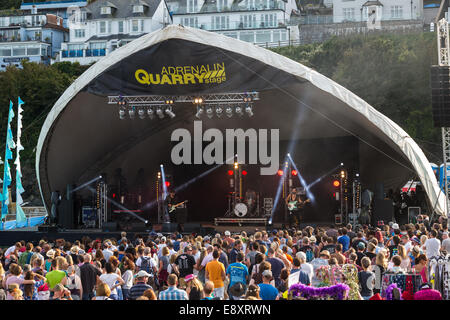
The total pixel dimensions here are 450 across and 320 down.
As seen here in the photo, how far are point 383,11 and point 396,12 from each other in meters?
1.15

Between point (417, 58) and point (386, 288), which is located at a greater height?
point (417, 58)

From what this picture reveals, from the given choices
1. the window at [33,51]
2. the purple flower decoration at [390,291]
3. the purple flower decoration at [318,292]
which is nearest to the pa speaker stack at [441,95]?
the purple flower decoration at [390,291]

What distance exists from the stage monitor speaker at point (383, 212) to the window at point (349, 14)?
1709 inches

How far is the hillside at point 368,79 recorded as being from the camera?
41.3 meters

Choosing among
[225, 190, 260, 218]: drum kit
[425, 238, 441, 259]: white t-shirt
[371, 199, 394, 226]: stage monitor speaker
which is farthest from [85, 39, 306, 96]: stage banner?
[425, 238, 441, 259]: white t-shirt

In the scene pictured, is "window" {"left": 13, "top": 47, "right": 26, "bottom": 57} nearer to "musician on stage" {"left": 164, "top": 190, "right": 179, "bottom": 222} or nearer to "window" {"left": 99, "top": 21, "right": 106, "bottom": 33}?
"window" {"left": 99, "top": 21, "right": 106, "bottom": 33}

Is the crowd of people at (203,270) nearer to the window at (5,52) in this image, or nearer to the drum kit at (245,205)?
the drum kit at (245,205)

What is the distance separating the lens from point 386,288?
24.6 feet

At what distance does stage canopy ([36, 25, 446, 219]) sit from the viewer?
1777cm

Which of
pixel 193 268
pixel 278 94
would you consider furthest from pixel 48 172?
pixel 193 268

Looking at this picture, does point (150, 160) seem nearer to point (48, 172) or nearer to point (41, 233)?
point (48, 172)

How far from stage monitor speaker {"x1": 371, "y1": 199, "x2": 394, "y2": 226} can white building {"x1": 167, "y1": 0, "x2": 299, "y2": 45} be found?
42.1 metres
